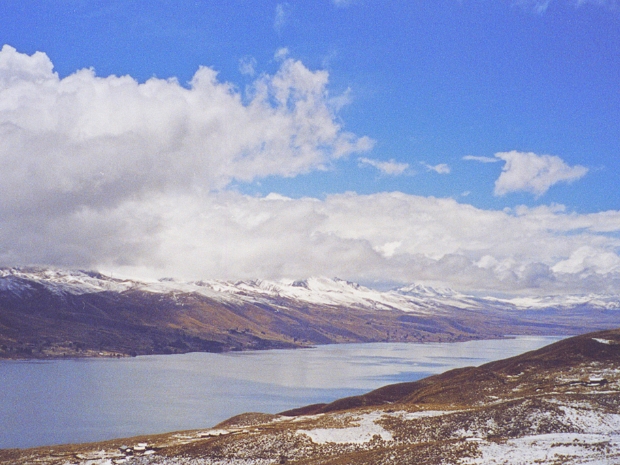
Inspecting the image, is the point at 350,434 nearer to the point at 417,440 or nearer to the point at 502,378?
the point at 417,440

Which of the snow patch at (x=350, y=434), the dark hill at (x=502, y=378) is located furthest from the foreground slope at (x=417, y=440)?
the dark hill at (x=502, y=378)

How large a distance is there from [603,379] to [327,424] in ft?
179

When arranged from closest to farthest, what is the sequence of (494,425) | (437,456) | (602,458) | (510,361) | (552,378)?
1. (602,458)
2. (437,456)
3. (494,425)
4. (552,378)
5. (510,361)

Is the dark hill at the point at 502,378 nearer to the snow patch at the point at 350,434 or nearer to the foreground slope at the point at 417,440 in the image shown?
the foreground slope at the point at 417,440

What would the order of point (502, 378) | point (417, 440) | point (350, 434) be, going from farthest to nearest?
1. point (502, 378)
2. point (350, 434)
3. point (417, 440)

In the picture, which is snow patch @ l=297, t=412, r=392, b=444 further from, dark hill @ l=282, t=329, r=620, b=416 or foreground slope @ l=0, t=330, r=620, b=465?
dark hill @ l=282, t=329, r=620, b=416

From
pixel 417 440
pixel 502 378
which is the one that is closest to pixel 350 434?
pixel 417 440

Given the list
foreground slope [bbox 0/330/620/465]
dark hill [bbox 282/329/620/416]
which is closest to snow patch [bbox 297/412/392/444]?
foreground slope [bbox 0/330/620/465]

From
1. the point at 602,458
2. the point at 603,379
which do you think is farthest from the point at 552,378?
the point at 602,458

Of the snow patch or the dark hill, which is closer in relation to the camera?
the snow patch

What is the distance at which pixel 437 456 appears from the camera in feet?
168

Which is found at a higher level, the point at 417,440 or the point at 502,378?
the point at 502,378

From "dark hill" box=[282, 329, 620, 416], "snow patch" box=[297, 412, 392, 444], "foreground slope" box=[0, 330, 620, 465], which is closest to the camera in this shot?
"foreground slope" box=[0, 330, 620, 465]

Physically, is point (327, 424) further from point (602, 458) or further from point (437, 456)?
point (602, 458)
